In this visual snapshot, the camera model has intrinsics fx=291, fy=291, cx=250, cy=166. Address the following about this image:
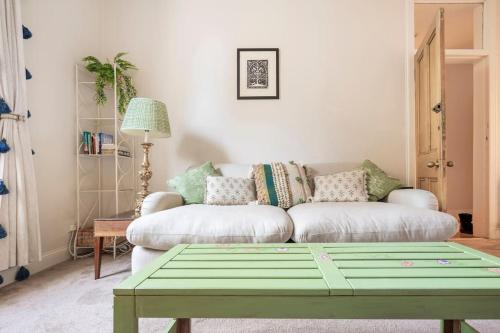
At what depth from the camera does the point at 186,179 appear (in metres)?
2.36

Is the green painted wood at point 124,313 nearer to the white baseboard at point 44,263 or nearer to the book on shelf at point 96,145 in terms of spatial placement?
the white baseboard at point 44,263

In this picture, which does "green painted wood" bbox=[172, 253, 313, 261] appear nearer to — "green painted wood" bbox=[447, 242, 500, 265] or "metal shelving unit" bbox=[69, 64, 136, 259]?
"green painted wood" bbox=[447, 242, 500, 265]

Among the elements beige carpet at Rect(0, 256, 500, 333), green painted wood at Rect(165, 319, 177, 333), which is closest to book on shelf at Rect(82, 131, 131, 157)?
beige carpet at Rect(0, 256, 500, 333)

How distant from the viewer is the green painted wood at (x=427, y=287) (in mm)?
739

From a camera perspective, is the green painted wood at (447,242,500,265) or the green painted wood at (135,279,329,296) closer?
the green painted wood at (135,279,329,296)

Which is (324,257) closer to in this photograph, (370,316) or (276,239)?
(370,316)

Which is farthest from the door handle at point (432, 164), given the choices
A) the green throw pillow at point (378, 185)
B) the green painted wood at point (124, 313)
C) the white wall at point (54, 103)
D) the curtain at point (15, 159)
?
the white wall at point (54, 103)

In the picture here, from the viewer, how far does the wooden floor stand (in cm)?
268

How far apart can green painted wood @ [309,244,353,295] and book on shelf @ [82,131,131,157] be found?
2.17 metres

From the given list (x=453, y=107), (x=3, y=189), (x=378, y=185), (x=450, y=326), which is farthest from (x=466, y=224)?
(x=3, y=189)

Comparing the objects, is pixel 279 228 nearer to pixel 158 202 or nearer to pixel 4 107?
pixel 158 202

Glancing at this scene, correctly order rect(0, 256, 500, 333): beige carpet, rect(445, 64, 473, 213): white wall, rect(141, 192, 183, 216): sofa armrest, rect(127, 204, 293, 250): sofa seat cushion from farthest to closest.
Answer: rect(445, 64, 473, 213): white wall
rect(141, 192, 183, 216): sofa armrest
rect(127, 204, 293, 250): sofa seat cushion
rect(0, 256, 500, 333): beige carpet

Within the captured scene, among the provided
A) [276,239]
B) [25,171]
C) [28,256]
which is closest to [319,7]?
[276,239]

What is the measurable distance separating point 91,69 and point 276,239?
2.26 meters
